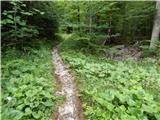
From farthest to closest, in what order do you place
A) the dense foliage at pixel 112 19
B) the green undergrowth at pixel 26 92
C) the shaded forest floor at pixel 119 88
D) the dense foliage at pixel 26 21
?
the dense foliage at pixel 112 19, the dense foliage at pixel 26 21, the shaded forest floor at pixel 119 88, the green undergrowth at pixel 26 92

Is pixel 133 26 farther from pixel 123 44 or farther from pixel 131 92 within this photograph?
pixel 131 92

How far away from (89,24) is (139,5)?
3.77 metres

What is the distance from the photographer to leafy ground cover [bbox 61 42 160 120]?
246 inches

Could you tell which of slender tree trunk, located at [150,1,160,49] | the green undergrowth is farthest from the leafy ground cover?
slender tree trunk, located at [150,1,160,49]

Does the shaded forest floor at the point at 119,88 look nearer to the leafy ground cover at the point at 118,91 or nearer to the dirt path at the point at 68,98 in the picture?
the leafy ground cover at the point at 118,91

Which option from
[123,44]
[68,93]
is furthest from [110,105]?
[123,44]

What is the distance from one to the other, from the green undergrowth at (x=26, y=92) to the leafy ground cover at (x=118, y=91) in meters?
1.07

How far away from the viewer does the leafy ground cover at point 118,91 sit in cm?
624

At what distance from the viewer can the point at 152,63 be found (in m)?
11.8

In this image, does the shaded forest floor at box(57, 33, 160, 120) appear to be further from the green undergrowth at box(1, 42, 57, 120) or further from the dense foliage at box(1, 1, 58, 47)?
the dense foliage at box(1, 1, 58, 47)

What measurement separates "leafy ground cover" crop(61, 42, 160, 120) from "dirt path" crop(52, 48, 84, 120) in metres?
0.21

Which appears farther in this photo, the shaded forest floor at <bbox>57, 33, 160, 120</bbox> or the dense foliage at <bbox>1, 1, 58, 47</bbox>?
the dense foliage at <bbox>1, 1, 58, 47</bbox>

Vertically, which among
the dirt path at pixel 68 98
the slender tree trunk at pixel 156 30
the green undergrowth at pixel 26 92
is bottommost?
the dirt path at pixel 68 98

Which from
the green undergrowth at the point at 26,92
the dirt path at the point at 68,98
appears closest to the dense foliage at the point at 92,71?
the green undergrowth at the point at 26,92
